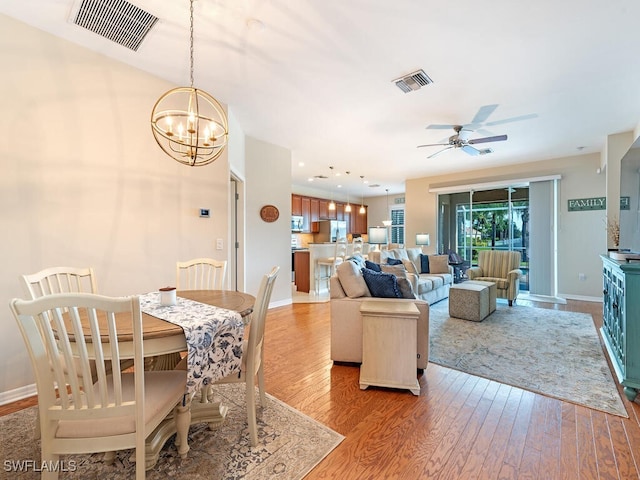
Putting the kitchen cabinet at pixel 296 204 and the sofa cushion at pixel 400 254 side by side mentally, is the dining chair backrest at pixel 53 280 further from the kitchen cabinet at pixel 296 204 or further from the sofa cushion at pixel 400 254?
the kitchen cabinet at pixel 296 204

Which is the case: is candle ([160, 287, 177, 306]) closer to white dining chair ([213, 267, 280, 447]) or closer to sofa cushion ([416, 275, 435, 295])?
white dining chair ([213, 267, 280, 447])

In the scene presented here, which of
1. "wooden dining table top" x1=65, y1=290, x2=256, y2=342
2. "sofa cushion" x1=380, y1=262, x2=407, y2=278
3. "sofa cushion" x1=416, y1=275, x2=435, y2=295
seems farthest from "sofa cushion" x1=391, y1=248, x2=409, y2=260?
"wooden dining table top" x1=65, y1=290, x2=256, y2=342

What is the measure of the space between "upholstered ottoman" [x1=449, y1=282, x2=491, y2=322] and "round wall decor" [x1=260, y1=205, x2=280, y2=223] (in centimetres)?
300

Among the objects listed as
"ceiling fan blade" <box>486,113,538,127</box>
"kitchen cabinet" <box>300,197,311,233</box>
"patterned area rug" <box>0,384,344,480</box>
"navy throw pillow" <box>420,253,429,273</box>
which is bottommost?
"patterned area rug" <box>0,384,344,480</box>

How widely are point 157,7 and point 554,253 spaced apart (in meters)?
7.08

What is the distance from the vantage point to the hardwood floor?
152 cm

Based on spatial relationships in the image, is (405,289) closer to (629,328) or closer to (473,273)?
(629,328)

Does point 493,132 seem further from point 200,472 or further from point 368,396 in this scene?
point 200,472

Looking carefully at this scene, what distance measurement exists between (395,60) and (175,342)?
9.07 ft

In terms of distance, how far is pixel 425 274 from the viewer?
5793 mm

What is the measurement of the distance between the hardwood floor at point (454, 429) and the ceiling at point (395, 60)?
2790 mm

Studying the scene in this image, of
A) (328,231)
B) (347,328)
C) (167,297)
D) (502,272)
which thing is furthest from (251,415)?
(328,231)

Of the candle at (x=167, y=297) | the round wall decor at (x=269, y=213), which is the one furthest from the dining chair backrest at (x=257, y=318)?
the round wall decor at (x=269, y=213)

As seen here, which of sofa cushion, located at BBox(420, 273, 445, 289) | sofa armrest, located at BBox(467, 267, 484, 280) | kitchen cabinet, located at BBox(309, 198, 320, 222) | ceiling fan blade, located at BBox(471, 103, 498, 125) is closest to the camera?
ceiling fan blade, located at BBox(471, 103, 498, 125)
